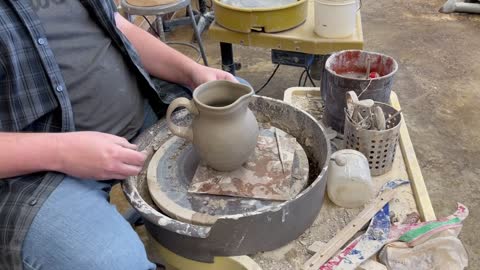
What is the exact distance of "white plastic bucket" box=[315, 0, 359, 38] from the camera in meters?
1.57

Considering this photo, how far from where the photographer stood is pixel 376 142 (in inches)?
41.7

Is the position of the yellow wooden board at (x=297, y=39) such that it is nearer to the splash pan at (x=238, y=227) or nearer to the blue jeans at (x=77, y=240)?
the splash pan at (x=238, y=227)

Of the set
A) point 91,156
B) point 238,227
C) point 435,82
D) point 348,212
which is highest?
point 91,156

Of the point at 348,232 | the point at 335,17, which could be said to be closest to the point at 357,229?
the point at 348,232

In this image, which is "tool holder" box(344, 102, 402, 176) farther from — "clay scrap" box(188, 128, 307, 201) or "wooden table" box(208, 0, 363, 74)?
"wooden table" box(208, 0, 363, 74)

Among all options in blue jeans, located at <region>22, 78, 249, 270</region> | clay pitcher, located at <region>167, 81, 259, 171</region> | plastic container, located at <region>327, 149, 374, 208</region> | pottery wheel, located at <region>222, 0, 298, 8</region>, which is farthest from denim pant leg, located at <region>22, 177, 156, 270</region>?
pottery wheel, located at <region>222, 0, 298, 8</region>

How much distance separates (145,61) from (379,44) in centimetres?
217

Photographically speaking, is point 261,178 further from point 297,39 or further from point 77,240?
point 297,39

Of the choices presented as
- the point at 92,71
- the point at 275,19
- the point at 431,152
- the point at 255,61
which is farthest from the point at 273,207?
the point at 255,61

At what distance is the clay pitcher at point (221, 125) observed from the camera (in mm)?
910

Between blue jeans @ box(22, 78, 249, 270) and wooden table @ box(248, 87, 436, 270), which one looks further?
wooden table @ box(248, 87, 436, 270)

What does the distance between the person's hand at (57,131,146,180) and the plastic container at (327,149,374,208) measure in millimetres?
443

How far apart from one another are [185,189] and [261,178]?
167 mm

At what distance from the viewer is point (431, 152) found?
2.08 metres
